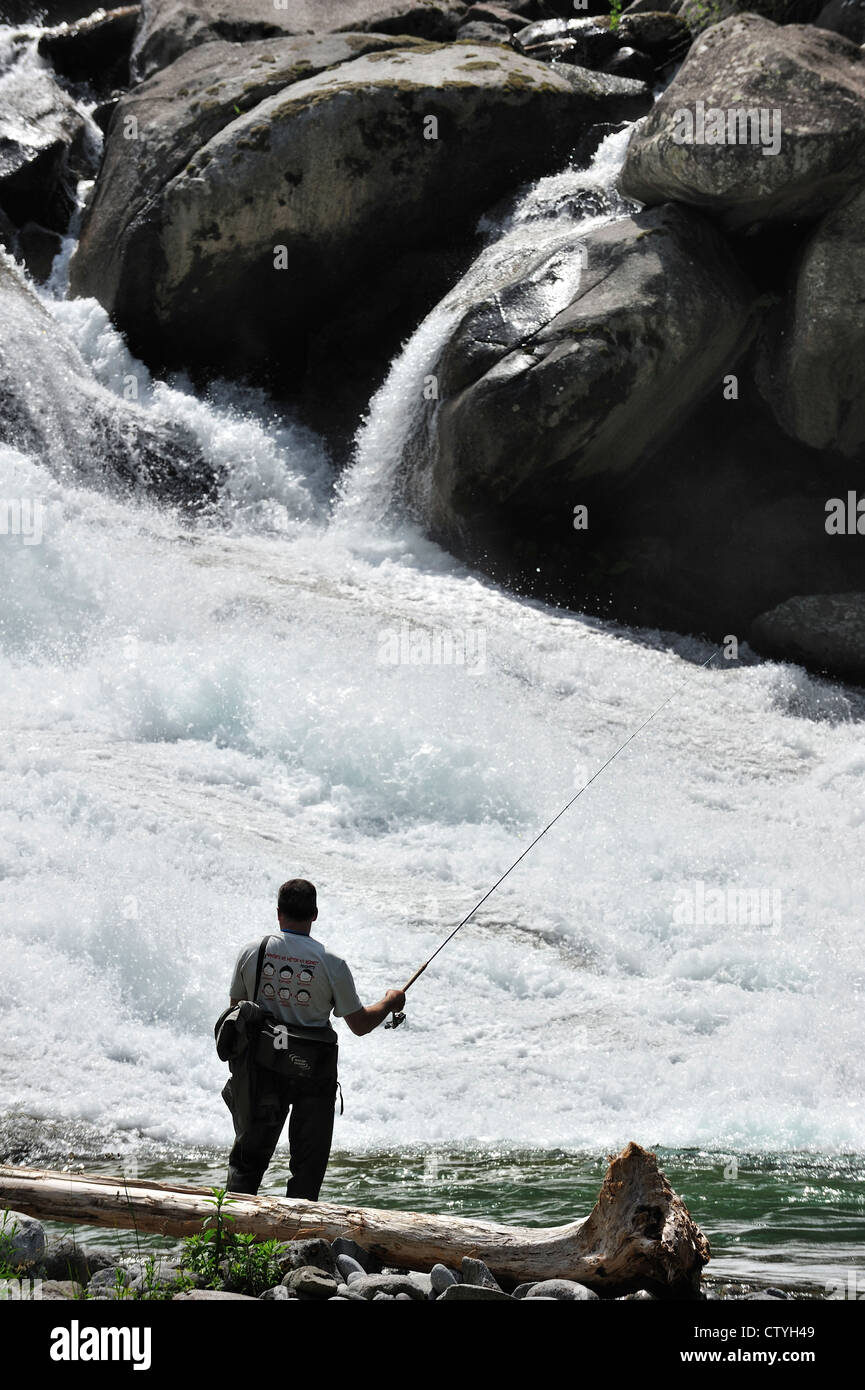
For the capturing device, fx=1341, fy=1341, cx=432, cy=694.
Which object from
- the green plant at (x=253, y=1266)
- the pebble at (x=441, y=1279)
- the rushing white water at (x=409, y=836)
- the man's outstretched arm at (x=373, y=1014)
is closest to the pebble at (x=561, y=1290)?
the pebble at (x=441, y=1279)

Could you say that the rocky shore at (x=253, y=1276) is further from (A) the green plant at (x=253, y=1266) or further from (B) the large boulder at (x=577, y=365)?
(B) the large boulder at (x=577, y=365)

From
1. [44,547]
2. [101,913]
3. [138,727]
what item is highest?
[44,547]

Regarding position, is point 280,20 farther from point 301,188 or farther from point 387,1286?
point 387,1286

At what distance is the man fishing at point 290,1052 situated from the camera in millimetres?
4855

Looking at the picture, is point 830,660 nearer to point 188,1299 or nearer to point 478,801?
point 478,801

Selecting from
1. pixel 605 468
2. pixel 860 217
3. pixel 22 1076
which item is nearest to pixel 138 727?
pixel 22 1076

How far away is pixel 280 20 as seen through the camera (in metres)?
19.7

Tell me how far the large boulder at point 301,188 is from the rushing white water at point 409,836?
327 centimetres

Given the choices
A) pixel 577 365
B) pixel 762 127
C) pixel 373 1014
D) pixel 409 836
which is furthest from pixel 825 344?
pixel 373 1014

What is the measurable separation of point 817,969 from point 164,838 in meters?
4.17

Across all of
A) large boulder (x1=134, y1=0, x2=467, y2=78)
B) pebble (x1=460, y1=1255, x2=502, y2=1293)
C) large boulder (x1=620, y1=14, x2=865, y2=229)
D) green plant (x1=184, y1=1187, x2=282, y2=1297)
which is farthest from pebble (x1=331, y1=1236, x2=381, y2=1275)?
large boulder (x1=134, y1=0, x2=467, y2=78)

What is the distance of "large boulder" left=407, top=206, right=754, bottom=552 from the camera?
1404cm

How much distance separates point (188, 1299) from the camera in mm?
3762

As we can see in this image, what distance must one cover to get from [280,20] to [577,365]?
9438 mm
